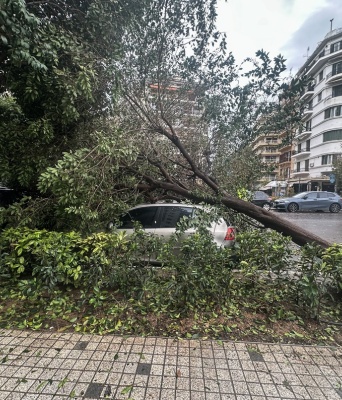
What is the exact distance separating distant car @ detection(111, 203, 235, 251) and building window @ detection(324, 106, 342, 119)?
34.4m

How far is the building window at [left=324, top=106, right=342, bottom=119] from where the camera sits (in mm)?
30469

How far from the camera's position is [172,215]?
4.99 m

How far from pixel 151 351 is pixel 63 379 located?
2.65 ft

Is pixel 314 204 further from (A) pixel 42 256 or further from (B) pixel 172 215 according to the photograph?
(A) pixel 42 256

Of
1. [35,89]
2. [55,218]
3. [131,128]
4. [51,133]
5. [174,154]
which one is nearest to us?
[35,89]

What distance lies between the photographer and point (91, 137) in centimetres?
422

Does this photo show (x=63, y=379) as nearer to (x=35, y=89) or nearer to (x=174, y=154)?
(x=35, y=89)

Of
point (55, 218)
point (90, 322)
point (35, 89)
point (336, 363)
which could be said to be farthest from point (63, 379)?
point (35, 89)

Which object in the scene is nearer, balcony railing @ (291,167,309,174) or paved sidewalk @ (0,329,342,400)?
paved sidewalk @ (0,329,342,400)

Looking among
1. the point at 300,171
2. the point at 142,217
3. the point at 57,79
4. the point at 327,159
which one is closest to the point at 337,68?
the point at 327,159

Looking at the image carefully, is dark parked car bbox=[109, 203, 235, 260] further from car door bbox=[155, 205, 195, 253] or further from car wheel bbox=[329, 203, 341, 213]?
car wheel bbox=[329, 203, 341, 213]

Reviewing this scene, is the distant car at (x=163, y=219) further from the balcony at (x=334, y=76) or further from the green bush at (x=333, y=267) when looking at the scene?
the balcony at (x=334, y=76)

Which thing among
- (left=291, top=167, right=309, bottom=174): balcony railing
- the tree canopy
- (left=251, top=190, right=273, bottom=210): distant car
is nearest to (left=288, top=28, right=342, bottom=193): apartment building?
(left=291, top=167, right=309, bottom=174): balcony railing

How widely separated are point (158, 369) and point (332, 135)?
37.1 metres
